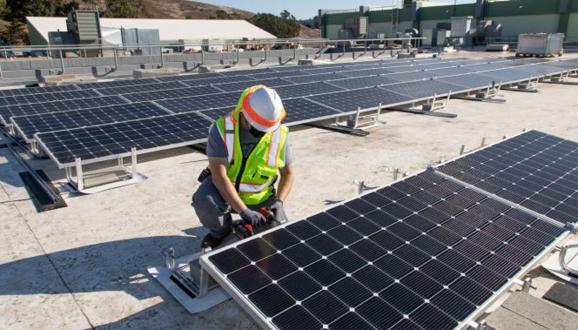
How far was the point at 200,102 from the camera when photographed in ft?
43.2

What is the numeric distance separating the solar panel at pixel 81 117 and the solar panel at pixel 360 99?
219 inches

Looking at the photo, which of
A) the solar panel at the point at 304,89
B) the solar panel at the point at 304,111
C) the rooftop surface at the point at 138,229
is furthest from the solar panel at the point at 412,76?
the solar panel at the point at 304,111

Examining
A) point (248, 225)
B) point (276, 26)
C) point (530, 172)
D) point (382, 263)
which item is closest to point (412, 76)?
point (530, 172)

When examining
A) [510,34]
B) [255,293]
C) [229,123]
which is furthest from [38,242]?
[510,34]

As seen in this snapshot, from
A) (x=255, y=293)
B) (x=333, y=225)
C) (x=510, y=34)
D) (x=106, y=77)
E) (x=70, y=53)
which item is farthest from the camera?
(x=510, y=34)

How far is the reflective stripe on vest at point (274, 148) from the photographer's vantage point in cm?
508

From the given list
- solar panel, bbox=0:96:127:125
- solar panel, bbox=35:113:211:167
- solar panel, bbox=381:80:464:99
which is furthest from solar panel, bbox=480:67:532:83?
solar panel, bbox=0:96:127:125

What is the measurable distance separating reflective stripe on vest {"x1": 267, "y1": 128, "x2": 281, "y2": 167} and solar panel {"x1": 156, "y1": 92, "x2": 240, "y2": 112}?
762 cm

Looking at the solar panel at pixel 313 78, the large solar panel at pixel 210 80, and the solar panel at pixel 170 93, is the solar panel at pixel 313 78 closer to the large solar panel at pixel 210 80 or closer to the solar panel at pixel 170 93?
the large solar panel at pixel 210 80

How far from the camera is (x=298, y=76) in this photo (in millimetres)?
19375

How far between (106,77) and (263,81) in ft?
44.9

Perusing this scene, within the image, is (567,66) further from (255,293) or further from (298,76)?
(255,293)

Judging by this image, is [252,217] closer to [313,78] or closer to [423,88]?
[423,88]

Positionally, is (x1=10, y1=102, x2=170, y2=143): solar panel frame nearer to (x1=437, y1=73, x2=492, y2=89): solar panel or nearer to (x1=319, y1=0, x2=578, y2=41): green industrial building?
(x1=437, y1=73, x2=492, y2=89): solar panel
